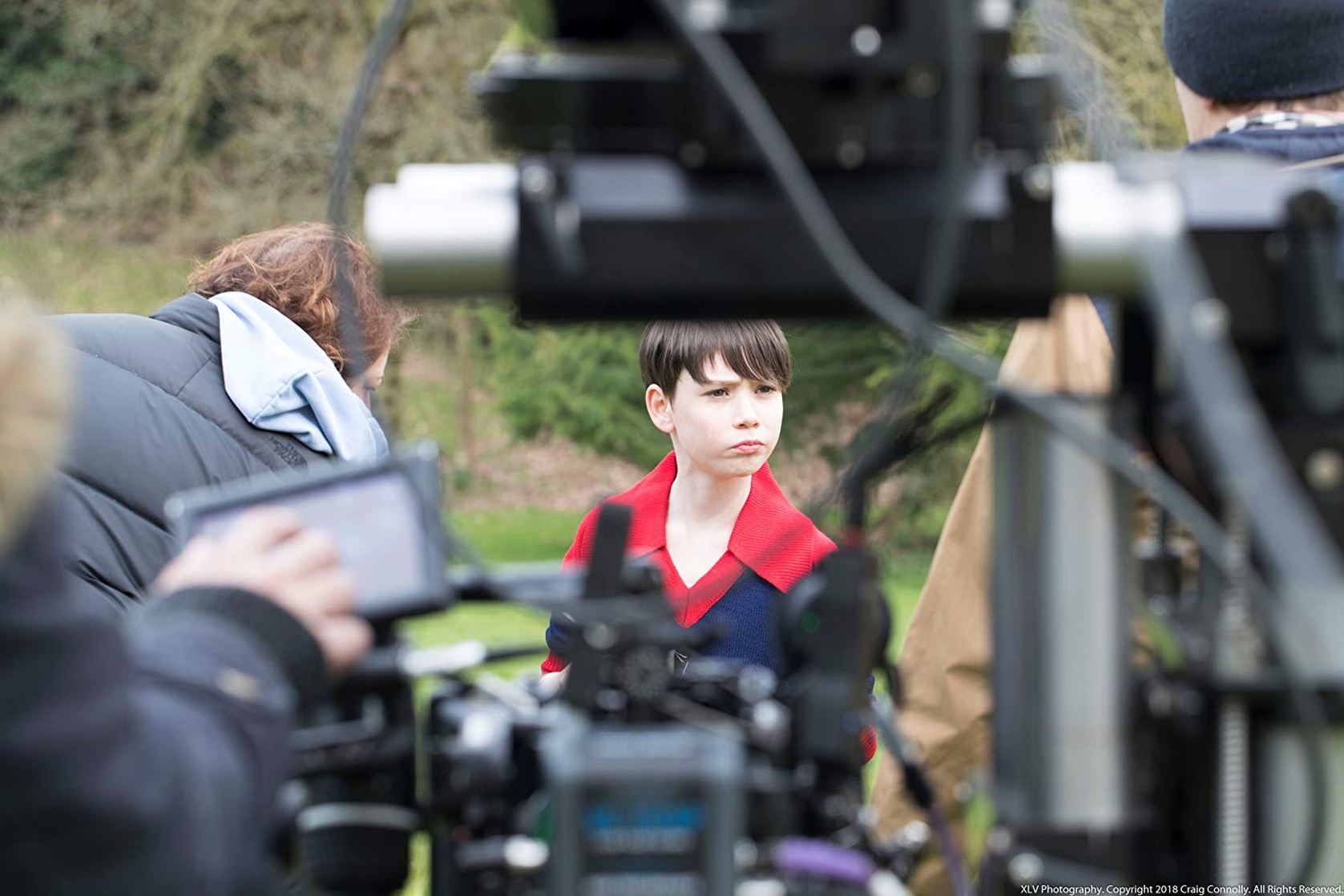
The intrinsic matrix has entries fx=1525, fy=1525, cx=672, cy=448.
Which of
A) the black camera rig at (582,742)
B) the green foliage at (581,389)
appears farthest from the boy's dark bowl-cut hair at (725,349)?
the green foliage at (581,389)

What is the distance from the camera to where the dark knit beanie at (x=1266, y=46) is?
2.18 metres

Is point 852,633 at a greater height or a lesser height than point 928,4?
lesser

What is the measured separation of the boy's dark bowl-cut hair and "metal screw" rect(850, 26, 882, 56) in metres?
2.08

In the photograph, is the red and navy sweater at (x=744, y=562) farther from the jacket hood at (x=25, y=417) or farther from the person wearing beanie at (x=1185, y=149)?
the jacket hood at (x=25, y=417)

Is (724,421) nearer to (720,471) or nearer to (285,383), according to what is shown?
(720,471)

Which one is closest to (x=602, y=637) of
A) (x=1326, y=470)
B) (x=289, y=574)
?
(x=289, y=574)

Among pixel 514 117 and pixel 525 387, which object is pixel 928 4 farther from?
pixel 525 387

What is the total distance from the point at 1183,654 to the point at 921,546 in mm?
13895

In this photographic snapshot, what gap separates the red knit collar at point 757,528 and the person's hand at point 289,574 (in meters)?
1.78

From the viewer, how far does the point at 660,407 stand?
11.5 ft

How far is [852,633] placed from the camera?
1.27m

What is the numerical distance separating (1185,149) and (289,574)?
141 centimetres

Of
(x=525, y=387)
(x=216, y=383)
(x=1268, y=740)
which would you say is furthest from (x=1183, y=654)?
(x=525, y=387)

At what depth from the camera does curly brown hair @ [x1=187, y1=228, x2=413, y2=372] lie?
3162 mm
